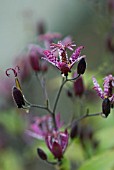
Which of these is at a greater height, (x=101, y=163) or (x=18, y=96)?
(x=18, y=96)

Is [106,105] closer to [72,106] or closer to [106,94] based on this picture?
[106,94]

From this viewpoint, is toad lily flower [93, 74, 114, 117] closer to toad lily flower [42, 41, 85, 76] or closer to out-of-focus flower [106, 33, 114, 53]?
toad lily flower [42, 41, 85, 76]

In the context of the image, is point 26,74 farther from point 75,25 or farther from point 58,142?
point 75,25

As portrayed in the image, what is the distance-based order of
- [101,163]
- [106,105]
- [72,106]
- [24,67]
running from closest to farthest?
[106,105]
[101,163]
[72,106]
[24,67]

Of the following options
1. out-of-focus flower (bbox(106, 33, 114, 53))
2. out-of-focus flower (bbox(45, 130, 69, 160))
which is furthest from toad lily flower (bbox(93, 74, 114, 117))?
out-of-focus flower (bbox(106, 33, 114, 53))

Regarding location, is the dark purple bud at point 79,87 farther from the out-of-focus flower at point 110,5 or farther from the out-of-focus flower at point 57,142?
the out-of-focus flower at point 110,5

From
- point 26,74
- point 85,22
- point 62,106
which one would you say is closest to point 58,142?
point 26,74

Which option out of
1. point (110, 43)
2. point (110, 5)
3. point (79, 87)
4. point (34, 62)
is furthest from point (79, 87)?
point (110, 5)
